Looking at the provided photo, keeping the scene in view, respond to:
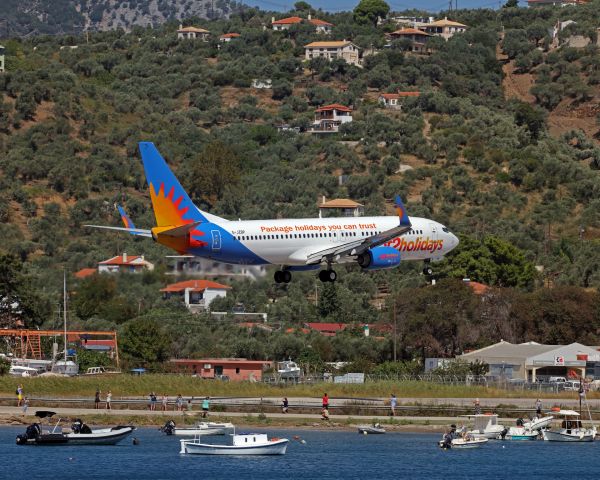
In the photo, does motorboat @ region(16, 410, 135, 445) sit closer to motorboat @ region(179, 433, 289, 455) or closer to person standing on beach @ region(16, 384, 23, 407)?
motorboat @ region(179, 433, 289, 455)

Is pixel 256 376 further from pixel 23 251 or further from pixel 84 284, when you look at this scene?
pixel 23 251

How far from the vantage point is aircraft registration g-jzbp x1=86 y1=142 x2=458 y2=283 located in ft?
301

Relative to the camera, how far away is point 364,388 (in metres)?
119

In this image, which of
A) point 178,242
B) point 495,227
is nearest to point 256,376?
point 178,242

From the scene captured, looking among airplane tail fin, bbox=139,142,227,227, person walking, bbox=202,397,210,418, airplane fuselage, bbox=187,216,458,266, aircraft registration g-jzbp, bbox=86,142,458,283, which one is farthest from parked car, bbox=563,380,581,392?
airplane tail fin, bbox=139,142,227,227

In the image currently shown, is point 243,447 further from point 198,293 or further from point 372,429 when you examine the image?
point 198,293

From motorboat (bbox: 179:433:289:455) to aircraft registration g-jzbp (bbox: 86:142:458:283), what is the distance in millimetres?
9706

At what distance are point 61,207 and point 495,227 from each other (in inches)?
2091

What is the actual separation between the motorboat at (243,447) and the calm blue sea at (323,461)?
0.59 m

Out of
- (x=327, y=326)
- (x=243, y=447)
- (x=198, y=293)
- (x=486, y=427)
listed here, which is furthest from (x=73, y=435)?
(x=198, y=293)

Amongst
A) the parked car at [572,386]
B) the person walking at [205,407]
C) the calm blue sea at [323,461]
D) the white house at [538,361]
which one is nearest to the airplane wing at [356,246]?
the calm blue sea at [323,461]

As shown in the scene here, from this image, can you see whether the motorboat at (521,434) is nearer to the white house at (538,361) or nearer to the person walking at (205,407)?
the person walking at (205,407)

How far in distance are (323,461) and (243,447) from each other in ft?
16.1

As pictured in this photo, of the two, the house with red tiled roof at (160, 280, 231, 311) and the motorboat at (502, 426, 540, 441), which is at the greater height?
the house with red tiled roof at (160, 280, 231, 311)
